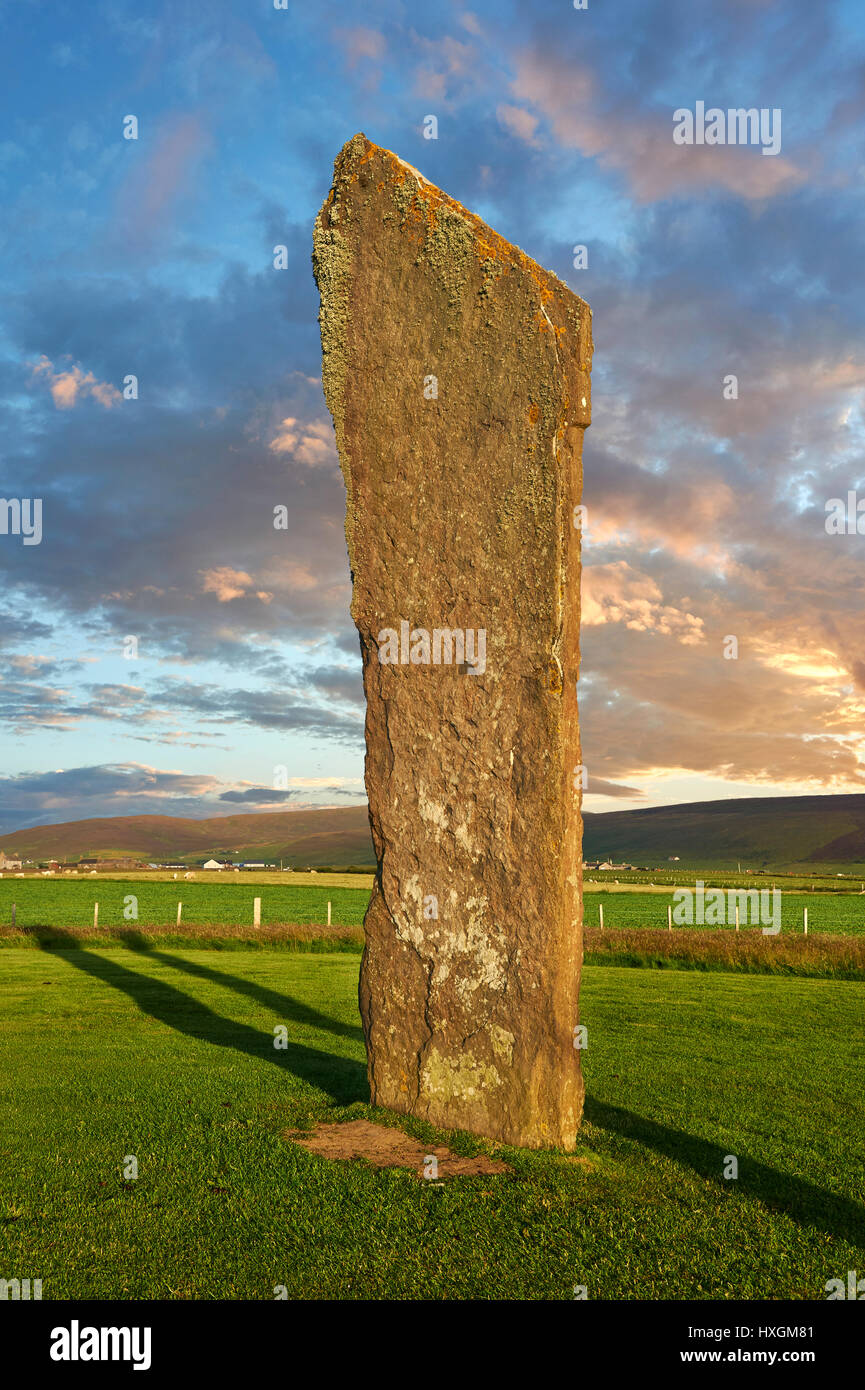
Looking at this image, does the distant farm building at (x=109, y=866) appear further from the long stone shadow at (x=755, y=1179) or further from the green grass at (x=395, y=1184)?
the long stone shadow at (x=755, y=1179)

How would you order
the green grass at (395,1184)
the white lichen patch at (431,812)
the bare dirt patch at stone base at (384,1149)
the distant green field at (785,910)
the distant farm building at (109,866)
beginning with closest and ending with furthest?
the green grass at (395,1184) < the bare dirt patch at stone base at (384,1149) < the white lichen patch at (431,812) < the distant green field at (785,910) < the distant farm building at (109,866)

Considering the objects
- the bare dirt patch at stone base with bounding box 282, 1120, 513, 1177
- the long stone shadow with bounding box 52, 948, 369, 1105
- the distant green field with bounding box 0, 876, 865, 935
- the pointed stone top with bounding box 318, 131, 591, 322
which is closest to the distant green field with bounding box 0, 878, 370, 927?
the distant green field with bounding box 0, 876, 865, 935

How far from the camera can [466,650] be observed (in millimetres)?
7457

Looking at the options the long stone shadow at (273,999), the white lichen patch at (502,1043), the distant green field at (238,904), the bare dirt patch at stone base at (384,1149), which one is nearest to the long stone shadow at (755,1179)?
the white lichen patch at (502,1043)

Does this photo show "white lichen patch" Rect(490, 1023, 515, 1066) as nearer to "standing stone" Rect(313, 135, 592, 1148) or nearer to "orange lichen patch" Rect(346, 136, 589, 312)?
"standing stone" Rect(313, 135, 592, 1148)

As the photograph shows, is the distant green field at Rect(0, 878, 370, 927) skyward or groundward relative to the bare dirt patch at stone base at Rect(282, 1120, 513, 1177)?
groundward

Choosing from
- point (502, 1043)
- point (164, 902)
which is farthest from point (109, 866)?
point (502, 1043)

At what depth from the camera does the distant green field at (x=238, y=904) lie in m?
40.9

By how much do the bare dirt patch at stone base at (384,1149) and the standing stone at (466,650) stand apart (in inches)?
13.1

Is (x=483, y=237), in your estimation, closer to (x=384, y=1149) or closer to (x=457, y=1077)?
(x=457, y=1077)

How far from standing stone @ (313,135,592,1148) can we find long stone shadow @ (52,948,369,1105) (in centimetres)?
194

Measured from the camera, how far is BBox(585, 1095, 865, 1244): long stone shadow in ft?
18.9

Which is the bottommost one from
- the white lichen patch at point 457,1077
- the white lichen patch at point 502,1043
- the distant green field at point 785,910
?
the distant green field at point 785,910

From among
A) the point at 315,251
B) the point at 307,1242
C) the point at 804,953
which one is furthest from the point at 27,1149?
the point at 804,953
